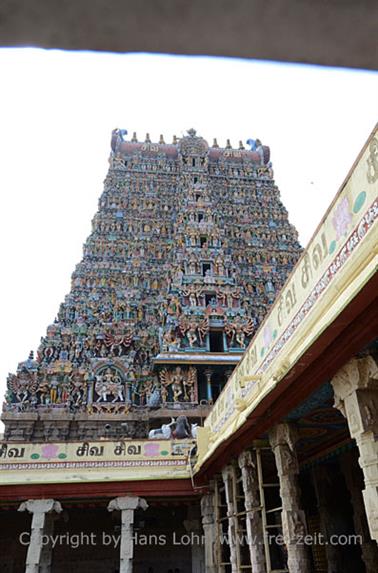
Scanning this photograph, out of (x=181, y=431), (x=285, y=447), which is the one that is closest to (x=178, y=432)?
(x=181, y=431)

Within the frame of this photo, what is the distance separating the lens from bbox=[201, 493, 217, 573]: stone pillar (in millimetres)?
11488

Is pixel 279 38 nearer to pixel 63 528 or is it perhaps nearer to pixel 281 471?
pixel 281 471

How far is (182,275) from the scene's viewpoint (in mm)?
26516

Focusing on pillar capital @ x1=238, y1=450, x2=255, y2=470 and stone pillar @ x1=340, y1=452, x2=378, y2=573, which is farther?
stone pillar @ x1=340, y1=452, x2=378, y2=573

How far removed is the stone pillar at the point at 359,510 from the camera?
1020 centimetres

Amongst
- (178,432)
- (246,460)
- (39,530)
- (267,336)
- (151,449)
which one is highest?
(178,432)

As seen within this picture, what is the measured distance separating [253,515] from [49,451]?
6168 mm

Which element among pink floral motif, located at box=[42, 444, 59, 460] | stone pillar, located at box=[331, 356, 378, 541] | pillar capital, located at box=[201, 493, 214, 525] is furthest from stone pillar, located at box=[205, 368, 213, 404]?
stone pillar, located at box=[331, 356, 378, 541]

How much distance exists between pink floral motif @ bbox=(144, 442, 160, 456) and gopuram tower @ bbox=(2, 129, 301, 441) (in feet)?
26.4

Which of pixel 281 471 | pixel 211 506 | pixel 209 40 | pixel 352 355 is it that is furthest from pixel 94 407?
pixel 209 40

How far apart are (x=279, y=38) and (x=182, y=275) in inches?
991

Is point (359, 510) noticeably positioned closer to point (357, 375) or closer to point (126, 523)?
point (126, 523)

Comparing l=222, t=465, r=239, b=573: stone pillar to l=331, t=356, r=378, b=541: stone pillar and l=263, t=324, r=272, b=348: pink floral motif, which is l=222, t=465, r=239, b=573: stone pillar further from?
l=331, t=356, r=378, b=541: stone pillar

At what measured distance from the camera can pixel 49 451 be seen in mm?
12469
